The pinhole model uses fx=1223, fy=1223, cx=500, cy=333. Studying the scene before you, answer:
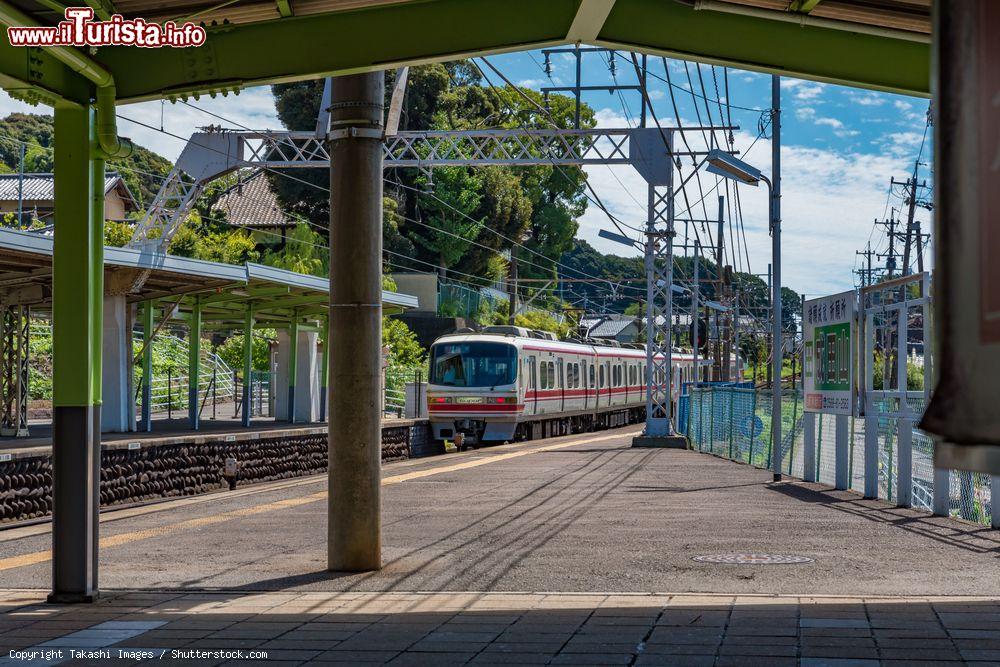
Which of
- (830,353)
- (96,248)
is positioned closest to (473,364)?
(830,353)

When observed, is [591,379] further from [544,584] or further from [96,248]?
[96,248]

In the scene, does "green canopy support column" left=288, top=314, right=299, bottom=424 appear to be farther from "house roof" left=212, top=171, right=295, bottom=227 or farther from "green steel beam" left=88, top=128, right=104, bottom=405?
"house roof" left=212, top=171, right=295, bottom=227

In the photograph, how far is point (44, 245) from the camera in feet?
57.5

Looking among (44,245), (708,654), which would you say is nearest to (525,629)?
(708,654)

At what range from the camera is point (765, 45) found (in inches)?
335

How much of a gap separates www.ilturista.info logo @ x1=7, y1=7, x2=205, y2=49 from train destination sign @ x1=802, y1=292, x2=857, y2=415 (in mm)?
9379

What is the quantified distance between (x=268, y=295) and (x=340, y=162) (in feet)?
54.3

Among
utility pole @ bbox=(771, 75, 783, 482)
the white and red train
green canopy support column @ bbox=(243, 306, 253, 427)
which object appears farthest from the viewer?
the white and red train

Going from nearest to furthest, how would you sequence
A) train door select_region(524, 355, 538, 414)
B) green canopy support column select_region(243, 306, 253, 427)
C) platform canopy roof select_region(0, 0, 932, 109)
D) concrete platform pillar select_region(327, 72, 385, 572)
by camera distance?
platform canopy roof select_region(0, 0, 932, 109) → concrete platform pillar select_region(327, 72, 385, 572) → green canopy support column select_region(243, 306, 253, 427) → train door select_region(524, 355, 538, 414)

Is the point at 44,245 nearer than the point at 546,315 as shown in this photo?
Yes

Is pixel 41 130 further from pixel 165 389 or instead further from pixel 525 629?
pixel 525 629

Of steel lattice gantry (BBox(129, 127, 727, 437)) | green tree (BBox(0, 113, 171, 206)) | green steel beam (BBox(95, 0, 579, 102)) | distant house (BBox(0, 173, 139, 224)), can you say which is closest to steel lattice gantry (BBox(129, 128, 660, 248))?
steel lattice gantry (BBox(129, 127, 727, 437))

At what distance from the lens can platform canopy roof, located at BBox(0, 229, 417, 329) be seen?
18.6 m

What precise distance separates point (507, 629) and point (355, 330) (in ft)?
11.0
